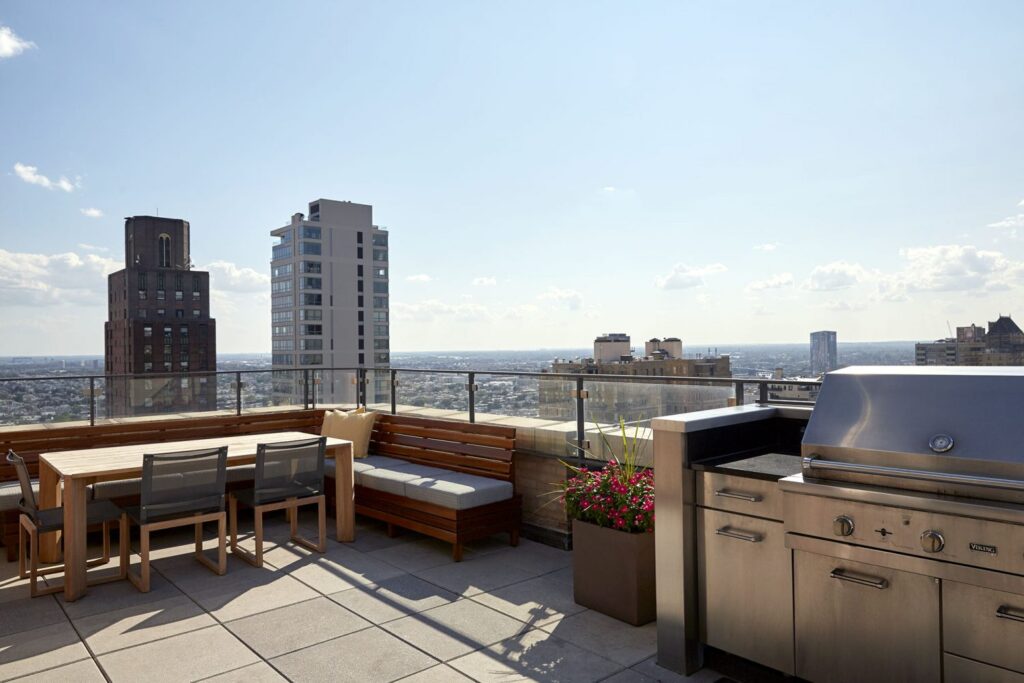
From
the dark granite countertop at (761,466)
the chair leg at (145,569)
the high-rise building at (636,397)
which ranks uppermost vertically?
the high-rise building at (636,397)

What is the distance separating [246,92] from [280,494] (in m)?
8.71

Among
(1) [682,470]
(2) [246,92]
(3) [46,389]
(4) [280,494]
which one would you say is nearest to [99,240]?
(2) [246,92]

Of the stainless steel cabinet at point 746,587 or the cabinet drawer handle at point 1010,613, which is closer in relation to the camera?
the cabinet drawer handle at point 1010,613

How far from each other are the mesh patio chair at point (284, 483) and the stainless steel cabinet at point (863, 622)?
12.2 ft

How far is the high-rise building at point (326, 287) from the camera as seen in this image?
85.2 m

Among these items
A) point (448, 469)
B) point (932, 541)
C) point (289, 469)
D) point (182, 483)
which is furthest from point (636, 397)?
point (182, 483)

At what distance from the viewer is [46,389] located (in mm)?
6531

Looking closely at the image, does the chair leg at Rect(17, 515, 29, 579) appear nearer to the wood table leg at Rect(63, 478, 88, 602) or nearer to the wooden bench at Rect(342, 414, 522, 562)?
the wood table leg at Rect(63, 478, 88, 602)

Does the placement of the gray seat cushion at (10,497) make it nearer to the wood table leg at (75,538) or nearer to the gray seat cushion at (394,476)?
the wood table leg at (75,538)

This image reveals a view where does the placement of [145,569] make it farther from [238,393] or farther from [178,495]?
[238,393]

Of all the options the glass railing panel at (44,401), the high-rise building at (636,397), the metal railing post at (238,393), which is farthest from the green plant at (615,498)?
the glass railing panel at (44,401)

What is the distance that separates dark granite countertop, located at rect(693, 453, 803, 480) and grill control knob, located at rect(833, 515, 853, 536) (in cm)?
33

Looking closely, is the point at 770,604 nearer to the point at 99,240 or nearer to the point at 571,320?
the point at 571,320

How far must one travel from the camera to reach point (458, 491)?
5020mm
